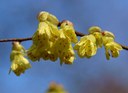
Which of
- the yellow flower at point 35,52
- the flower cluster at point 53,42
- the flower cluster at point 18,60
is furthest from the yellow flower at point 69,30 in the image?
the flower cluster at point 18,60

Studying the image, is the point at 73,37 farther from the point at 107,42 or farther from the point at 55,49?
the point at 107,42

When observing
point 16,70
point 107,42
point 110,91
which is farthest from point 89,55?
point 110,91

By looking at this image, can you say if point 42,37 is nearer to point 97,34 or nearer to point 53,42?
point 53,42

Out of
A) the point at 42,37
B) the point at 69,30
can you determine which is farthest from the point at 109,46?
the point at 42,37

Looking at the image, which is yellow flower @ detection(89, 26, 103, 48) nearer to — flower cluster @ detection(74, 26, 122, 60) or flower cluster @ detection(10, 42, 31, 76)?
flower cluster @ detection(74, 26, 122, 60)

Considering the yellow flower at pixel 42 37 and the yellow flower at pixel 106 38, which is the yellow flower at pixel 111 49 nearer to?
the yellow flower at pixel 106 38

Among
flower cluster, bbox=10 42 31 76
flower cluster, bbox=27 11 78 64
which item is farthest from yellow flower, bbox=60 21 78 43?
flower cluster, bbox=10 42 31 76
